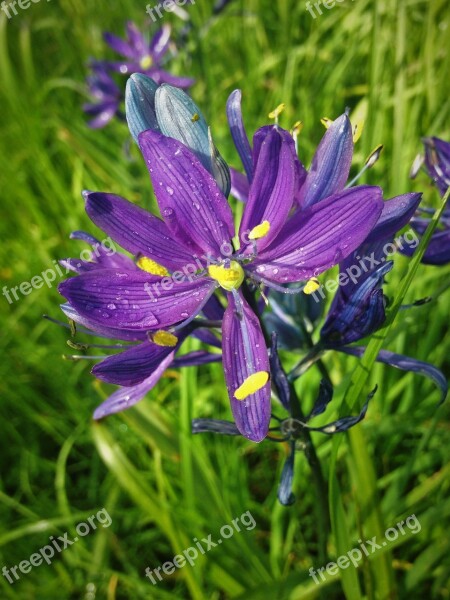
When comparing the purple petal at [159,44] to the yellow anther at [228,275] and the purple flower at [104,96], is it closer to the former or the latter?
the purple flower at [104,96]

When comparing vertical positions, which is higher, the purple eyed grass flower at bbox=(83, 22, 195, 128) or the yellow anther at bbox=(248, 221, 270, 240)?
the purple eyed grass flower at bbox=(83, 22, 195, 128)

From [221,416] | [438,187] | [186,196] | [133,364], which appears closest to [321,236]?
[186,196]

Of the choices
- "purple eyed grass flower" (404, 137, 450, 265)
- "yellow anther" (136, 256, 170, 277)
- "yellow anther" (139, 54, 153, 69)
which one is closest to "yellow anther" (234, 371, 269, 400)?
"yellow anther" (136, 256, 170, 277)

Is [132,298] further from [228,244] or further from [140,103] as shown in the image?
[140,103]

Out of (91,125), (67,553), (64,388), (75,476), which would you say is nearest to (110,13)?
(91,125)

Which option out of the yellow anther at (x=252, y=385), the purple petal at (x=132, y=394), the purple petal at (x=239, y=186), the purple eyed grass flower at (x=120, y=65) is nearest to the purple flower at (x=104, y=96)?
the purple eyed grass flower at (x=120, y=65)

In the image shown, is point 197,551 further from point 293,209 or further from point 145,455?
point 293,209

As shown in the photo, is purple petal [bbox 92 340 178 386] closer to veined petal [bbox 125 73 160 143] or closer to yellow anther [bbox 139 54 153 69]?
veined petal [bbox 125 73 160 143]
